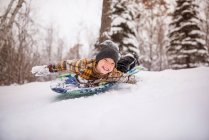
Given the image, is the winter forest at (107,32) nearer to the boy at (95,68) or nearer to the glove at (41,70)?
the boy at (95,68)

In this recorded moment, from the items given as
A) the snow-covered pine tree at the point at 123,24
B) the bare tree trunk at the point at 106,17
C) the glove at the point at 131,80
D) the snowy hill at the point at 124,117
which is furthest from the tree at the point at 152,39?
the snowy hill at the point at 124,117

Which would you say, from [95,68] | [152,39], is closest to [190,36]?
[95,68]

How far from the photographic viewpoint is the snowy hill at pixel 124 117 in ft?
3.09

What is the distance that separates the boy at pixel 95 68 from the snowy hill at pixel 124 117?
0.63ft

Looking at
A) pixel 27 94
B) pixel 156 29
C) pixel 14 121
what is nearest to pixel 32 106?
pixel 14 121

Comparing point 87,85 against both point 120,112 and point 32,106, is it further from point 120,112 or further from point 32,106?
point 120,112

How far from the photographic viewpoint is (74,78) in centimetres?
167

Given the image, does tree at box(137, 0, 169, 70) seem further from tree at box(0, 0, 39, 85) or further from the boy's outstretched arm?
the boy's outstretched arm

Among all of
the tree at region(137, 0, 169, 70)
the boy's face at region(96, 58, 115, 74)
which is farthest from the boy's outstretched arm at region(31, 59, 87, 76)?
the tree at region(137, 0, 169, 70)

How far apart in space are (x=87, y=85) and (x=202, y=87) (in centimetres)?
70

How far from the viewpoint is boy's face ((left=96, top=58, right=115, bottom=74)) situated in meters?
1.58

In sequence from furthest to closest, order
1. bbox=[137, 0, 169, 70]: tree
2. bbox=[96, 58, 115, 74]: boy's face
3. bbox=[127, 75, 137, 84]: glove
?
1. bbox=[137, 0, 169, 70]: tree
2. bbox=[127, 75, 137, 84]: glove
3. bbox=[96, 58, 115, 74]: boy's face

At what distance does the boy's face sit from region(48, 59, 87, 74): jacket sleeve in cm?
13

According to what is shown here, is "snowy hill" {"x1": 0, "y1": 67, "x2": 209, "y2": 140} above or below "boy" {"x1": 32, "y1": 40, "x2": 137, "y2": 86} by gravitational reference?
below
